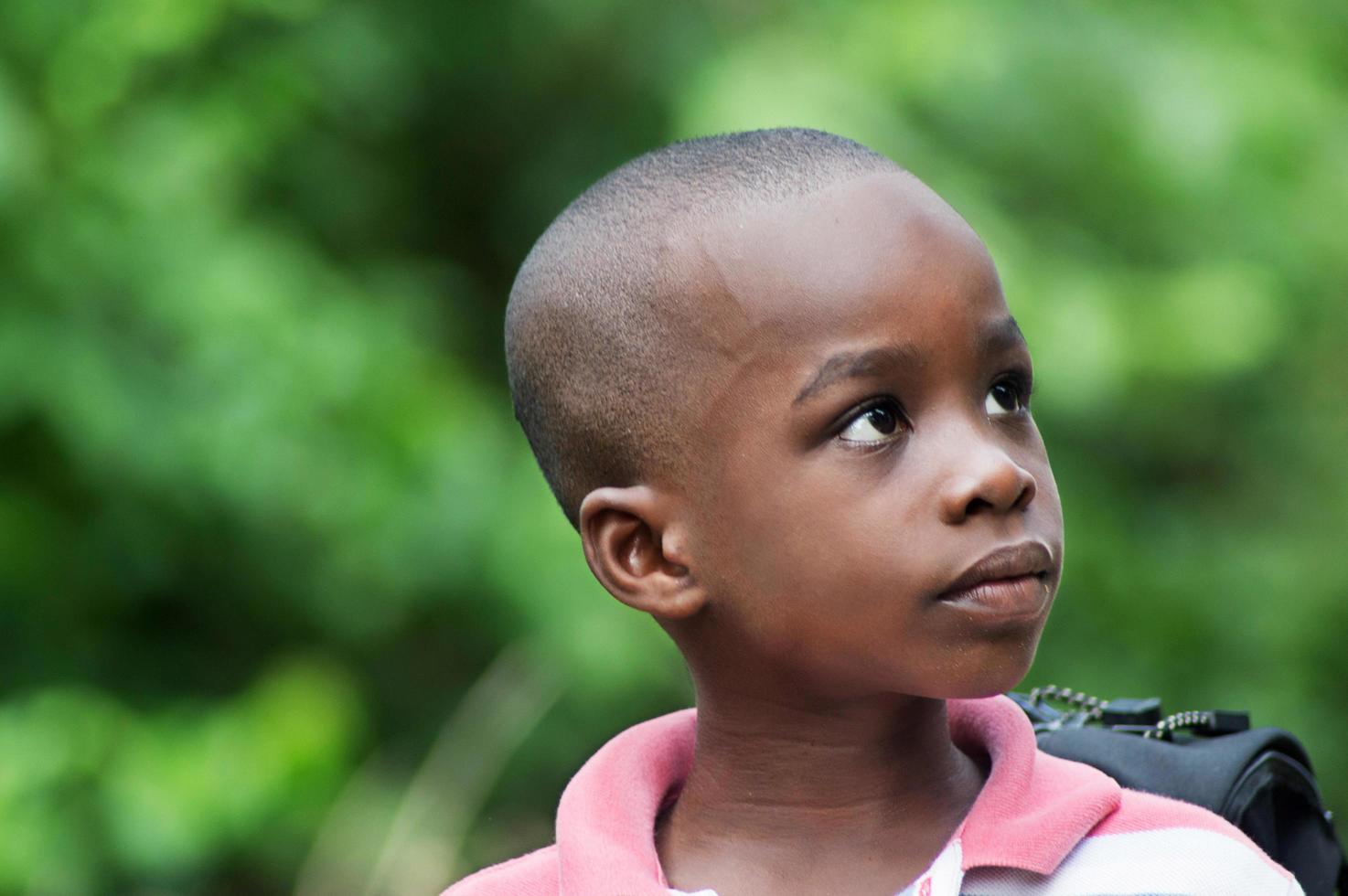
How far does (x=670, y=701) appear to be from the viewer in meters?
4.00

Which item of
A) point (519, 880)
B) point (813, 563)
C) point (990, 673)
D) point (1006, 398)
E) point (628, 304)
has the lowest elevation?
point (519, 880)

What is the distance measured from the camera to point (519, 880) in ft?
5.89

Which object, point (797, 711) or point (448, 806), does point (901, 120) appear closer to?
point (448, 806)

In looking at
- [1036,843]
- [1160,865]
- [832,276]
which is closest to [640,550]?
[832,276]

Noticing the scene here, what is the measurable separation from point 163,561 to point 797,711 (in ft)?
8.19

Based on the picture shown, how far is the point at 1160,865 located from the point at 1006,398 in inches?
18.3

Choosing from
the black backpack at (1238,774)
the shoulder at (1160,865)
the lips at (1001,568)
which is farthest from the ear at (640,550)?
the black backpack at (1238,774)

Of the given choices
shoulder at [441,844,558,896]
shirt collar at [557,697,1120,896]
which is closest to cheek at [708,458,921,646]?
shirt collar at [557,697,1120,896]

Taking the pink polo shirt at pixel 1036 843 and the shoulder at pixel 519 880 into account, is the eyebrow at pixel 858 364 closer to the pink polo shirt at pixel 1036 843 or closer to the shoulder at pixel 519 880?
the pink polo shirt at pixel 1036 843

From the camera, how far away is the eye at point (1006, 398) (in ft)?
5.36

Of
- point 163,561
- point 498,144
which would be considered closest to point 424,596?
point 163,561

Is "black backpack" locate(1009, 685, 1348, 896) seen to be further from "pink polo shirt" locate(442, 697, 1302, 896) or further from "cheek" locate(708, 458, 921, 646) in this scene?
"cheek" locate(708, 458, 921, 646)

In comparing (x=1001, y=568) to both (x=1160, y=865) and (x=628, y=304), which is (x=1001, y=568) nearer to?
(x=1160, y=865)

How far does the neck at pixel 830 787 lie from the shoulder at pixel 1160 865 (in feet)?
0.42
